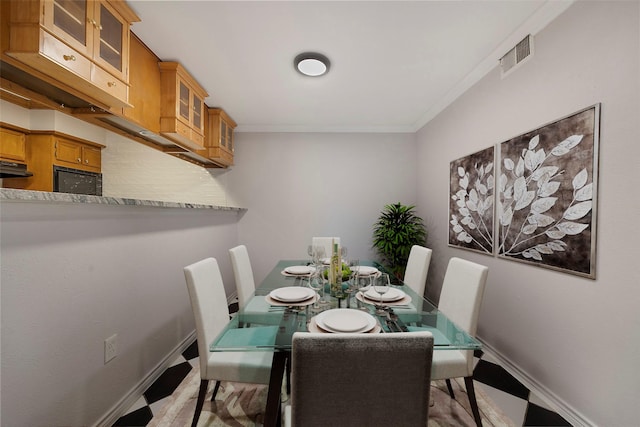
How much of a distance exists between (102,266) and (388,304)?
161 cm

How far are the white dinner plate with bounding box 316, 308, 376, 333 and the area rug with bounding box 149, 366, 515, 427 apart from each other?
2.77 ft

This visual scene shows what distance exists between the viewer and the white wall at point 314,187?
417 centimetres

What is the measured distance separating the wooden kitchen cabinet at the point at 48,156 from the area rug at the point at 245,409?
209 centimetres

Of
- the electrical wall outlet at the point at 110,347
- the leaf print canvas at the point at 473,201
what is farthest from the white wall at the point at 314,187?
the electrical wall outlet at the point at 110,347

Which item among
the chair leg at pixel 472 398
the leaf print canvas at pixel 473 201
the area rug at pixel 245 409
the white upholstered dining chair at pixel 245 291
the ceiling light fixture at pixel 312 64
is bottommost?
the area rug at pixel 245 409

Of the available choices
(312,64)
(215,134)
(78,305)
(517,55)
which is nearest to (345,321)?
(78,305)

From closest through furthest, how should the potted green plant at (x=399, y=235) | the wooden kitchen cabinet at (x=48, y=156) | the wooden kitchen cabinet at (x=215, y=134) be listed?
the wooden kitchen cabinet at (x=48, y=156) < the wooden kitchen cabinet at (x=215, y=134) < the potted green plant at (x=399, y=235)

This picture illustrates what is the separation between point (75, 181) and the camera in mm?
2455

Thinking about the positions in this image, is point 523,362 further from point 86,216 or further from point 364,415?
point 86,216

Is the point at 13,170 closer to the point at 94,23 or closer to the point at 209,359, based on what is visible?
the point at 94,23

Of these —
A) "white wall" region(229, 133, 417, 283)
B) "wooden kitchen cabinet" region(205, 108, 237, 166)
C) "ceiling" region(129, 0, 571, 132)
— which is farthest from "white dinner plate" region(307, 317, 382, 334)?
"white wall" region(229, 133, 417, 283)

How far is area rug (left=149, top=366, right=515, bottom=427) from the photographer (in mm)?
1570

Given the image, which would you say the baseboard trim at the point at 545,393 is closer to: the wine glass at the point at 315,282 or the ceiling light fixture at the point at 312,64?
the wine glass at the point at 315,282

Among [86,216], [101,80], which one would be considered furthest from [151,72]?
[86,216]
